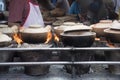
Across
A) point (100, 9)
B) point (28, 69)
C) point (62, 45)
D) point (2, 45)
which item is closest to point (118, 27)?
point (62, 45)

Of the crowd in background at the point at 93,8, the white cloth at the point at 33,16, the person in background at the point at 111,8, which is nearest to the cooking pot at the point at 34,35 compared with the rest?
the white cloth at the point at 33,16

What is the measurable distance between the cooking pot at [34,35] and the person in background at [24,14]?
1.27m

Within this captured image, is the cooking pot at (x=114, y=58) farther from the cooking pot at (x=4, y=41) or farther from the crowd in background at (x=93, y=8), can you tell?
the crowd in background at (x=93, y=8)

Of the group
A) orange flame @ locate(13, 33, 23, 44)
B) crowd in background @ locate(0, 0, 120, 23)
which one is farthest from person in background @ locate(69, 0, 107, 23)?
orange flame @ locate(13, 33, 23, 44)

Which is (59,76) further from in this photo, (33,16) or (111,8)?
(111,8)

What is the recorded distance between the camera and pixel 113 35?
3.09 metres

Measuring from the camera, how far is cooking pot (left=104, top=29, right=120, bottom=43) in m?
3.06

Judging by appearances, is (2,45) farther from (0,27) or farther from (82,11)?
(82,11)

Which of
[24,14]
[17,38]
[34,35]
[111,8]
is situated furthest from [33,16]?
[111,8]

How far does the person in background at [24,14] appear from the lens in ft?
14.9

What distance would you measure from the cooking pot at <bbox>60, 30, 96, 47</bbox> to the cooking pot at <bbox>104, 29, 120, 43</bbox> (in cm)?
21

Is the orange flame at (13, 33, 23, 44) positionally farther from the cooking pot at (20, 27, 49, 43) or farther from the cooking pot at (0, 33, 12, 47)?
the cooking pot at (0, 33, 12, 47)

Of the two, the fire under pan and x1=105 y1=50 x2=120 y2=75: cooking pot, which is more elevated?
x1=105 y1=50 x2=120 y2=75: cooking pot

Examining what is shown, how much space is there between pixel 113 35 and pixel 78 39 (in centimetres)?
42
